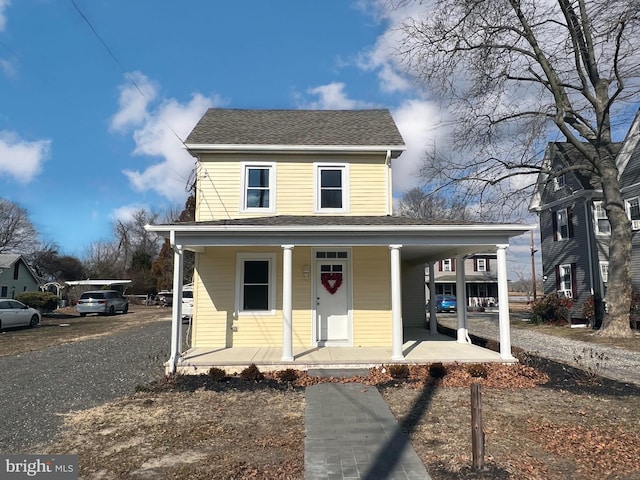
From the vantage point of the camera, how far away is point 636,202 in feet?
63.7

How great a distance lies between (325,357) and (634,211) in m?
18.4

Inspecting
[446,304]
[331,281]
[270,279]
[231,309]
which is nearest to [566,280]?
[446,304]

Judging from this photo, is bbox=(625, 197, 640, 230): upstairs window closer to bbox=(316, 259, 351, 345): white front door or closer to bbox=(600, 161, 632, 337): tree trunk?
bbox=(600, 161, 632, 337): tree trunk

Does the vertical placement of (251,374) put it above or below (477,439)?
below

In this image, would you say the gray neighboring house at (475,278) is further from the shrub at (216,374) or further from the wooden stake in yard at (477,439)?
the wooden stake in yard at (477,439)

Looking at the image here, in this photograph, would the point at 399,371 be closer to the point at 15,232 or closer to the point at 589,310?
the point at 589,310

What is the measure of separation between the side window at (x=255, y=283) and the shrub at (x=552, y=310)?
16902mm

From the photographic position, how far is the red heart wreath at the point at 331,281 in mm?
10711

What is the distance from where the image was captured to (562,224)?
2312 cm

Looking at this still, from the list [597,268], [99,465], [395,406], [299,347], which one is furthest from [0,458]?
[597,268]

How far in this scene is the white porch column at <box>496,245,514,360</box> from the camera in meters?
8.77

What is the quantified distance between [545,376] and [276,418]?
17.9 ft

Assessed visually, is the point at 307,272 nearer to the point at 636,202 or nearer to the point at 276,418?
the point at 276,418

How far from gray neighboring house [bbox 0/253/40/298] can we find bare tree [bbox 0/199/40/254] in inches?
733
